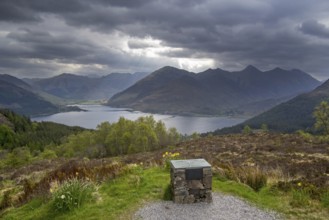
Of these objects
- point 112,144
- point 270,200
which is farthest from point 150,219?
point 112,144

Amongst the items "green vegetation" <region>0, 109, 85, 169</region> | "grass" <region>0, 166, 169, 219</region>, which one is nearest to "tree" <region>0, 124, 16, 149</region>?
"green vegetation" <region>0, 109, 85, 169</region>

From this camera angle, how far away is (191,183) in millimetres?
14797

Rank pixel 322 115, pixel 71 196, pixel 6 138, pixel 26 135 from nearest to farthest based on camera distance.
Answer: pixel 71 196
pixel 322 115
pixel 6 138
pixel 26 135

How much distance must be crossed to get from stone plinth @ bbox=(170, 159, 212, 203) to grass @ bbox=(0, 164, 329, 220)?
1.10 meters

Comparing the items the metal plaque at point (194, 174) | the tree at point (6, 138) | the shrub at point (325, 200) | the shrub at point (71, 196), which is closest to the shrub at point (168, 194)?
the metal plaque at point (194, 174)

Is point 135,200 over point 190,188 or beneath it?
beneath

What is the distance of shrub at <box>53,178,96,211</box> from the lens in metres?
13.9

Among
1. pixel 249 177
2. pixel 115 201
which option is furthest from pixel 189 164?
pixel 249 177

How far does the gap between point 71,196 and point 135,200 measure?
9.33 ft

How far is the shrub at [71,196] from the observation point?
13868mm

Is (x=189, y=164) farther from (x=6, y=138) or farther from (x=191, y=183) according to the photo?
(x=6, y=138)

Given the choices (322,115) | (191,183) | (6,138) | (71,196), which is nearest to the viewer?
(71,196)

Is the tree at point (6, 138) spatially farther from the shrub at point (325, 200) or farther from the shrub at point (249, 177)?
the shrub at point (325, 200)

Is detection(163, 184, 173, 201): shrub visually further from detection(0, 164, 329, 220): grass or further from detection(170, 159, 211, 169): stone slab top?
detection(170, 159, 211, 169): stone slab top
